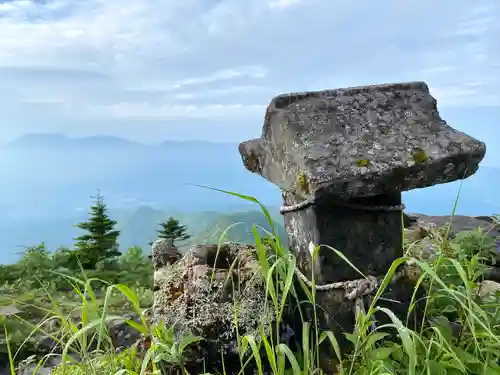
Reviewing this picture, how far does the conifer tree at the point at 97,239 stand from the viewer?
6.79 metres

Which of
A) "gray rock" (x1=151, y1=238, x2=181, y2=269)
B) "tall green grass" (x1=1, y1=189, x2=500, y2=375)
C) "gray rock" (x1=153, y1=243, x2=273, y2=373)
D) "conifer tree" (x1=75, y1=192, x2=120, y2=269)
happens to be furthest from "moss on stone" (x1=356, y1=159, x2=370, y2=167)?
"conifer tree" (x1=75, y1=192, x2=120, y2=269)

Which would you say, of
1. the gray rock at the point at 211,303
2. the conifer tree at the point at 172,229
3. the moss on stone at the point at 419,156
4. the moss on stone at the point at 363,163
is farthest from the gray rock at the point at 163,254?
the conifer tree at the point at 172,229

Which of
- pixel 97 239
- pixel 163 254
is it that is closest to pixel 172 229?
pixel 97 239

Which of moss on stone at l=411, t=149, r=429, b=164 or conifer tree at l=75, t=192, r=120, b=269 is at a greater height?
moss on stone at l=411, t=149, r=429, b=164

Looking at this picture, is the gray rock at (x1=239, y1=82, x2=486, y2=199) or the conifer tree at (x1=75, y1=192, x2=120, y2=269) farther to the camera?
the conifer tree at (x1=75, y1=192, x2=120, y2=269)

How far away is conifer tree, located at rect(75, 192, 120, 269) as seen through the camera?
6.79 metres

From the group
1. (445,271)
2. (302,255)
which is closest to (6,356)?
(302,255)

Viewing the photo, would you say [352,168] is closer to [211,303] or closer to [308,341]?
[308,341]

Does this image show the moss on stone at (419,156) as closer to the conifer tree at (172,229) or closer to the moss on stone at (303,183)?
the moss on stone at (303,183)

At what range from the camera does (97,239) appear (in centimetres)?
694

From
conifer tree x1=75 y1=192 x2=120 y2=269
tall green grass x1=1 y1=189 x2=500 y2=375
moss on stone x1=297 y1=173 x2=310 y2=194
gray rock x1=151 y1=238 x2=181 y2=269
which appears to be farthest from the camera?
conifer tree x1=75 y1=192 x2=120 y2=269

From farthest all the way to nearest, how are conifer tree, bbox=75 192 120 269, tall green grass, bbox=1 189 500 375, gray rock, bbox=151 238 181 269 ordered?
conifer tree, bbox=75 192 120 269
gray rock, bbox=151 238 181 269
tall green grass, bbox=1 189 500 375

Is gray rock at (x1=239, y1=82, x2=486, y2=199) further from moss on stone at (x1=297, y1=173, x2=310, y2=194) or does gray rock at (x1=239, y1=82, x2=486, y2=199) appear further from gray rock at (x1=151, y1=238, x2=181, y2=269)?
gray rock at (x1=151, y1=238, x2=181, y2=269)

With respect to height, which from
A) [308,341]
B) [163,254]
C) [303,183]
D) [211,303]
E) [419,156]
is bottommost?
[308,341]
